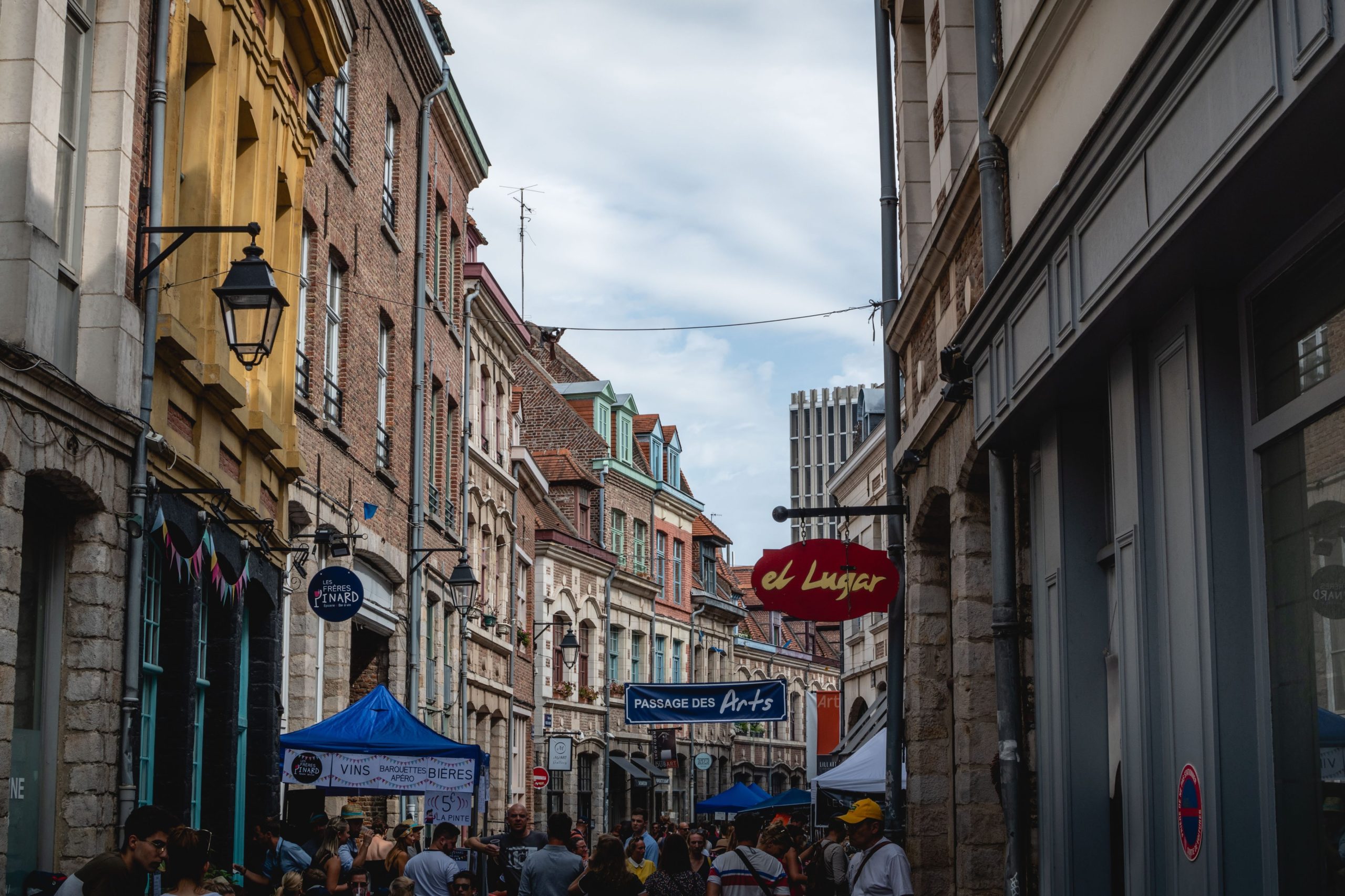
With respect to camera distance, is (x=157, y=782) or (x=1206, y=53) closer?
(x=1206, y=53)

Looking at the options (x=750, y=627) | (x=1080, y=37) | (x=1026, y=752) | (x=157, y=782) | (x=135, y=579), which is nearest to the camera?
(x=1080, y=37)

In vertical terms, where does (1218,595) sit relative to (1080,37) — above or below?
below

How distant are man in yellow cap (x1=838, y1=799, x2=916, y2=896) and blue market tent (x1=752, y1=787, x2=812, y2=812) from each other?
1892 cm

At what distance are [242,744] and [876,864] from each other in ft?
24.7

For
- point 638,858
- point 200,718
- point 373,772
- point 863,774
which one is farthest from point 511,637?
point 373,772

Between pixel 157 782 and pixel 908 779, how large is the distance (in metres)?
6.14

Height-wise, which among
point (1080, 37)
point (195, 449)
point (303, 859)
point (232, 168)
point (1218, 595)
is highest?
point (232, 168)

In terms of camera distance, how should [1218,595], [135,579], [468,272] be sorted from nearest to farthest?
[1218,595], [135,579], [468,272]

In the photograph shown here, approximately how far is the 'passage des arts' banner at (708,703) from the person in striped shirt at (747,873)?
768cm

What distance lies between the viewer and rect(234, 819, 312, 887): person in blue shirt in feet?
45.3

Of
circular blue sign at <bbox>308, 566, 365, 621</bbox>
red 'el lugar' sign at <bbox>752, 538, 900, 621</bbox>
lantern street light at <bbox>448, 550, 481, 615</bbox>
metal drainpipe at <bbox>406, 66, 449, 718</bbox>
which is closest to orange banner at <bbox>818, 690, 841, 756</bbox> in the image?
lantern street light at <bbox>448, 550, 481, 615</bbox>

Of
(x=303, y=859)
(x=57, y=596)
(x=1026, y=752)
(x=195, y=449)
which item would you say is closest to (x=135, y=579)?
(x=57, y=596)

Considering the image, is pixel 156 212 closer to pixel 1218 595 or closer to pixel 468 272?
pixel 1218 595

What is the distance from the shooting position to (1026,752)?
10109 mm
